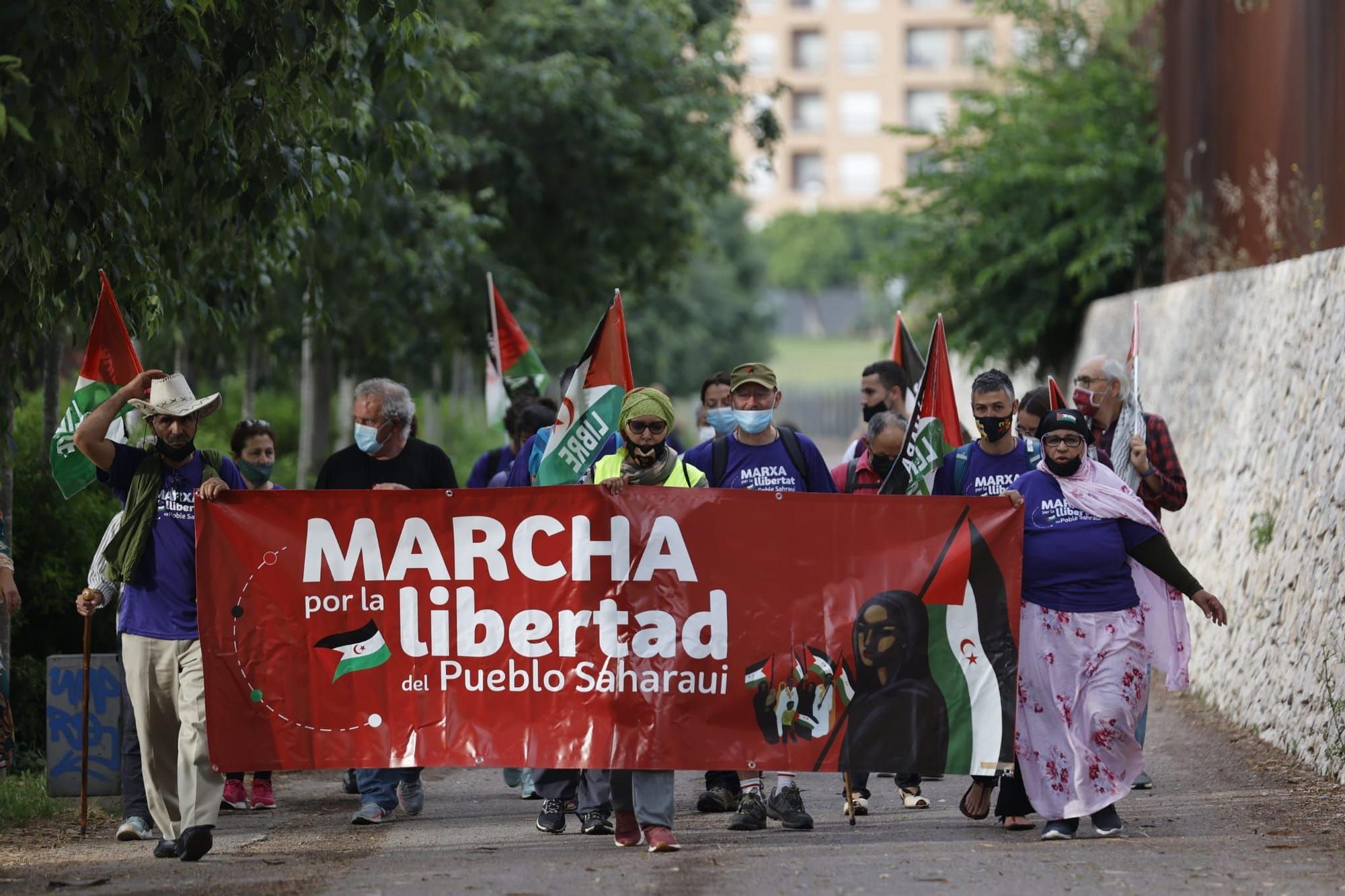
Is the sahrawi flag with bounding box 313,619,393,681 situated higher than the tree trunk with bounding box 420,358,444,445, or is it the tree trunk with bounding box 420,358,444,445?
the tree trunk with bounding box 420,358,444,445

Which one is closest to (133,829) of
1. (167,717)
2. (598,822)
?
(167,717)

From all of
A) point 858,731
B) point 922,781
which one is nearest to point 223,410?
point 922,781

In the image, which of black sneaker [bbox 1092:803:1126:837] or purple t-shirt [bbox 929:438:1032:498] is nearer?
black sneaker [bbox 1092:803:1126:837]

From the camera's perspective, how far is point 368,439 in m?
9.53

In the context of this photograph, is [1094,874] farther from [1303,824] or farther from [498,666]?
[498,666]

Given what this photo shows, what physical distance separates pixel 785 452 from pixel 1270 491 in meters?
4.96

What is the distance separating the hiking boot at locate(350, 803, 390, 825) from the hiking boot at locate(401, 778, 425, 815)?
27cm

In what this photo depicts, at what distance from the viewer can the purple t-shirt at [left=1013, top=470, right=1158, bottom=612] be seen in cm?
860

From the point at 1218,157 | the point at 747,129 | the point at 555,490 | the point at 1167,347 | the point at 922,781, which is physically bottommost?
the point at 922,781

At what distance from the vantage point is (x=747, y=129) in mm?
26875

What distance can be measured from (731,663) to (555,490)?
1.09m

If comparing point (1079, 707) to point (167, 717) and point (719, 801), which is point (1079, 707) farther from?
point (167, 717)

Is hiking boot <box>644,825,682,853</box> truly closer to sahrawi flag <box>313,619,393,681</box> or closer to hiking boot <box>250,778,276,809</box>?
sahrawi flag <box>313,619,393,681</box>

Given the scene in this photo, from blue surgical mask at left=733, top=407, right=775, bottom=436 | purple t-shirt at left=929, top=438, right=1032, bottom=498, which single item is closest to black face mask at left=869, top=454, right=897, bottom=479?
purple t-shirt at left=929, top=438, right=1032, bottom=498
